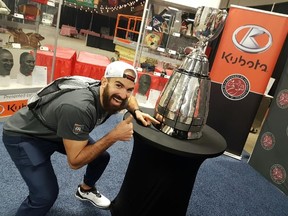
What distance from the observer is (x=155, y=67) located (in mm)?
3533

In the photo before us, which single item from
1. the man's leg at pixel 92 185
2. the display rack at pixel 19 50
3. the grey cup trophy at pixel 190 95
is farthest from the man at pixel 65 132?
the display rack at pixel 19 50

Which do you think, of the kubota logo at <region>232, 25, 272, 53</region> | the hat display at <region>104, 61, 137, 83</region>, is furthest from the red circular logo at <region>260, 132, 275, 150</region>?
the hat display at <region>104, 61, 137, 83</region>

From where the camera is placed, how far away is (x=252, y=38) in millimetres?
2705

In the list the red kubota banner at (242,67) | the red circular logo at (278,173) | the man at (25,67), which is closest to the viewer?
the red circular logo at (278,173)

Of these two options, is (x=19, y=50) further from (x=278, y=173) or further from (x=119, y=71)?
(x=278, y=173)

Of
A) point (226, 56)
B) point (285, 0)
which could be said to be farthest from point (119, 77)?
point (285, 0)

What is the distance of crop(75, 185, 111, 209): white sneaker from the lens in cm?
176

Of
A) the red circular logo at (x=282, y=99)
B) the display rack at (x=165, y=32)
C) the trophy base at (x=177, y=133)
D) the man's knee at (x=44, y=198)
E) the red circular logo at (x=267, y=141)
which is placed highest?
the display rack at (x=165, y=32)

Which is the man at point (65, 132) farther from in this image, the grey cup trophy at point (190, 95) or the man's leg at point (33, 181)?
the grey cup trophy at point (190, 95)

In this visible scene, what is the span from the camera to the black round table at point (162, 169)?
115 centimetres

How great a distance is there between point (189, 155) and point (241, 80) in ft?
6.48

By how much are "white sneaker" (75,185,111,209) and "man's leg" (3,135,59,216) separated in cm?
44

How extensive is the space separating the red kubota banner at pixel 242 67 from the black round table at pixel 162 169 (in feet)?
5.02

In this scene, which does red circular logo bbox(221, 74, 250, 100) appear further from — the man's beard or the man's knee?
the man's knee
